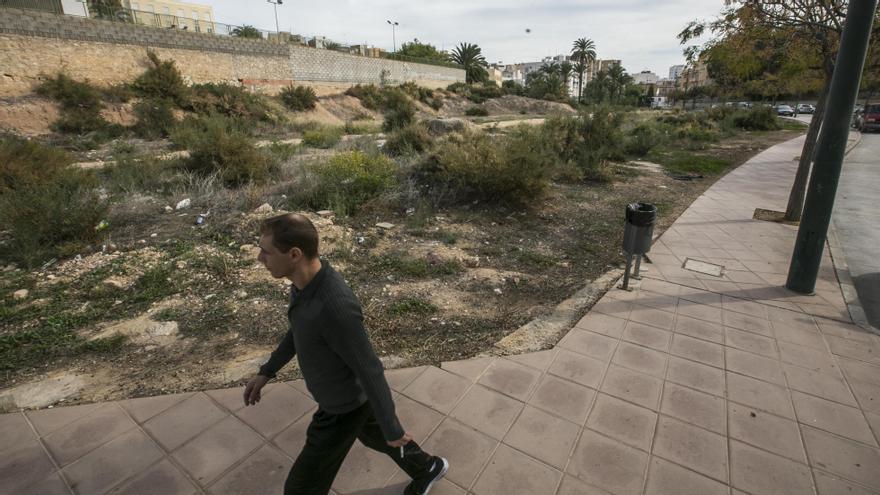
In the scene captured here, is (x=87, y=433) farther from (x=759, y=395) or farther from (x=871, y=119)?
Answer: (x=871, y=119)

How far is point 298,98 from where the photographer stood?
27.9 meters

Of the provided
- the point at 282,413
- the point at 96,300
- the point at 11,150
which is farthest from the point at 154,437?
the point at 11,150

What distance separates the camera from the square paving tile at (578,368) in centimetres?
288

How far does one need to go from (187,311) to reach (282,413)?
1.99m

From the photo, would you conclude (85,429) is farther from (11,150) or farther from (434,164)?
(11,150)

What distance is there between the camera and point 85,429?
2.45 meters

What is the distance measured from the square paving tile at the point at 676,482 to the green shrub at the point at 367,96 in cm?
3384

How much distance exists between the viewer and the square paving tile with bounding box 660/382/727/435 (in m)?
2.49

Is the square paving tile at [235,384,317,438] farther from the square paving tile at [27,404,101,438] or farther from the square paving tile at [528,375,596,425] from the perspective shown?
the square paving tile at [528,375,596,425]

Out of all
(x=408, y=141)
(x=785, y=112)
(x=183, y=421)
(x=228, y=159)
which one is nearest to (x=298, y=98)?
(x=408, y=141)

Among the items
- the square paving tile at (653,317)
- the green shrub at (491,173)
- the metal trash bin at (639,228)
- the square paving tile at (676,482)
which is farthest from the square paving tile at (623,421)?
the green shrub at (491,173)

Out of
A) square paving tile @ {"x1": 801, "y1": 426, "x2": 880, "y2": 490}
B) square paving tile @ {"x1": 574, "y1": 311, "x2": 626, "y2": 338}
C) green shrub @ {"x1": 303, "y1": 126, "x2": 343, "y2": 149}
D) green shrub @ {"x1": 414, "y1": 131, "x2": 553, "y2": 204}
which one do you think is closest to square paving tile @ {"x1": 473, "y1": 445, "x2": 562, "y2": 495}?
square paving tile @ {"x1": 801, "y1": 426, "x2": 880, "y2": 490}

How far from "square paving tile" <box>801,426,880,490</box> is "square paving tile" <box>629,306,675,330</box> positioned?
1.27 meters

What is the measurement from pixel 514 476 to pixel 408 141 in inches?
421
